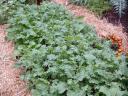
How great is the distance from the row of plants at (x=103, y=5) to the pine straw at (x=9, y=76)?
1920mm

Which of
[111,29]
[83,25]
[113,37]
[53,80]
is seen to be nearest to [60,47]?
[53,80]

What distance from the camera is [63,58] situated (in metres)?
4.14

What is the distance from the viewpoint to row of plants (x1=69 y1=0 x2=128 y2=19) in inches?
235

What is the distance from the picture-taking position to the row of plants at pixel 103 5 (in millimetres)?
5977

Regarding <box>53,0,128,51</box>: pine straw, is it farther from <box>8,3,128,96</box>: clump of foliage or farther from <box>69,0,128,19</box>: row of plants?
<box>8,3,128,96</box>: clump of foliage

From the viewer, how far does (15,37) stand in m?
4.85

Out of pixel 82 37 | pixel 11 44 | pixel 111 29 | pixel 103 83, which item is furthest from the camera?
pixel 111 29

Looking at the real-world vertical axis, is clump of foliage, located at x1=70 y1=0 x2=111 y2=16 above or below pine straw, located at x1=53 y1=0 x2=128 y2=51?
above

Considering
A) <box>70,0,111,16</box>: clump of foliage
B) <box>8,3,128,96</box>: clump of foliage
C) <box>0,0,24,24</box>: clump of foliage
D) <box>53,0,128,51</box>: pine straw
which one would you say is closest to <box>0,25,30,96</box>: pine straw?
<box>8,3,128,96</box>: clump of foliage

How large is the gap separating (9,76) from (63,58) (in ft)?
2.56

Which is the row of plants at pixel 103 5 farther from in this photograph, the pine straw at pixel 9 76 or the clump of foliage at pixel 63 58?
the pine straw at pixel 9 76

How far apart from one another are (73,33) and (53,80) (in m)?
1.14

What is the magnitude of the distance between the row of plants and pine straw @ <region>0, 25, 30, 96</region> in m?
1.92

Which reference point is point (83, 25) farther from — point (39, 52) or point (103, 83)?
point (103, 83)
